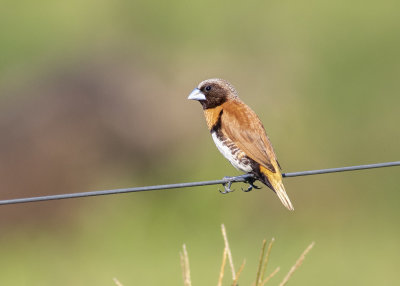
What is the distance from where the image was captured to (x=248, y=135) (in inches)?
307

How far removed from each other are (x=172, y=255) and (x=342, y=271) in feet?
6.60

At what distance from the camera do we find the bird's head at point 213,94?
8.45 m

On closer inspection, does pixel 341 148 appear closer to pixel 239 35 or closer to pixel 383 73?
pixel 383 73

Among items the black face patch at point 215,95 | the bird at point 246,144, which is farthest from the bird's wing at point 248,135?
the black face patch at point 215,95

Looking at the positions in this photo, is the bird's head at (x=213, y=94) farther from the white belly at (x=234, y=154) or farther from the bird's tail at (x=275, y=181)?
the bird's tail at (x=275, y=181)

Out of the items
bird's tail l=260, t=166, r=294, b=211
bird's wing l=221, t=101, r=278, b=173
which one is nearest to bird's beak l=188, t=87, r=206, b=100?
bird's wing l=221, t=101, r=278, b=173

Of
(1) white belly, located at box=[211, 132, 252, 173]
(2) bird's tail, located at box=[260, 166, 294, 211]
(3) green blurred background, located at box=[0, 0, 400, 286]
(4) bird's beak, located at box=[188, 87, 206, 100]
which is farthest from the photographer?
(3) green blurred background, located at box=[0, 0, 400, 286]

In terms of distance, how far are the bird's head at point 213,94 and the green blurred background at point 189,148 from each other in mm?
4089

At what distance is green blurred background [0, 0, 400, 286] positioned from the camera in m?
13.3

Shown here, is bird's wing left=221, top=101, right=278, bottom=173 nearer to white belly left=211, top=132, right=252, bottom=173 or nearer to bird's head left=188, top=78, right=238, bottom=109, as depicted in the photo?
white belly left=211, top=132, right=252, bottom=173

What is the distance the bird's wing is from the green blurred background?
448 centimetres

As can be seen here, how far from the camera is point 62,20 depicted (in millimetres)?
19500

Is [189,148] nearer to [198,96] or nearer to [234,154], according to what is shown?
[198,96]

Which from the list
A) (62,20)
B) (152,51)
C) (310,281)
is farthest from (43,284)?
(62,20)
